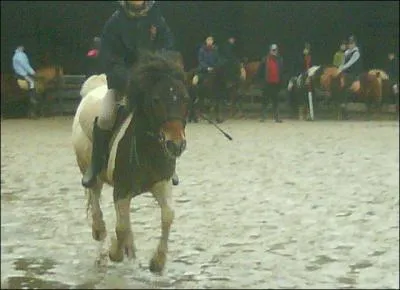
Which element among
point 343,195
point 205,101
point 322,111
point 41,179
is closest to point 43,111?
point 205,101

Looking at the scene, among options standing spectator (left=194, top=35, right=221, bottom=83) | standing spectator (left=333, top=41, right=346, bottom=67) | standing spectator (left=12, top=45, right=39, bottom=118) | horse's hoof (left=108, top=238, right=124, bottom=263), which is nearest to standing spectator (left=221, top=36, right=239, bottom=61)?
standing spectator (left=194, top=35, right=221, bottom=83)

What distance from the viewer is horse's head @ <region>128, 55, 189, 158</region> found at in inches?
299

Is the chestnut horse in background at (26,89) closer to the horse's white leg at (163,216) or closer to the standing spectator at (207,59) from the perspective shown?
the standing spectator at (207,59)

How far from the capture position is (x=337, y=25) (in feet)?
94.2

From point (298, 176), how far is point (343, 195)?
2.12 meters

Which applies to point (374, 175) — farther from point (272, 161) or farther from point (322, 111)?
point (322, 111)

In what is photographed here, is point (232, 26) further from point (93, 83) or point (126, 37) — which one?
point (126, 37)

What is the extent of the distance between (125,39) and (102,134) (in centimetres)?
83

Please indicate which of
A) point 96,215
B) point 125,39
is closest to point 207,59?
point 96,215

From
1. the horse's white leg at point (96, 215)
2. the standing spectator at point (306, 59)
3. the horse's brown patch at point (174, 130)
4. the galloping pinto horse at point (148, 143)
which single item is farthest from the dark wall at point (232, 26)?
the horse's brown patch at point (174, 130)

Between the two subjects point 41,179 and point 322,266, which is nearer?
point 322,266

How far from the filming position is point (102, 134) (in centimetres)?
855

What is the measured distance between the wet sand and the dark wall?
8218mm

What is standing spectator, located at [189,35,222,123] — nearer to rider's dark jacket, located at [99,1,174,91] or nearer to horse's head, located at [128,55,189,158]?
rider's dark jacket, located at [99,1,174,91]
